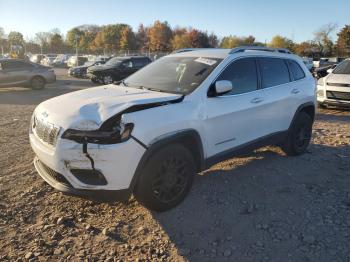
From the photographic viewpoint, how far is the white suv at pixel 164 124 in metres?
3.51

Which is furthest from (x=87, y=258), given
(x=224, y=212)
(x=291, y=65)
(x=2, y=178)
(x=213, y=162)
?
(x=291, y=65)

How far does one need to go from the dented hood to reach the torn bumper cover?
8.7 inches

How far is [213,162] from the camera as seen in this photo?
14.9ft

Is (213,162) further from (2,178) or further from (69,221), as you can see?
(2,178)

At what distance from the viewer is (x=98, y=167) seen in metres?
3.47

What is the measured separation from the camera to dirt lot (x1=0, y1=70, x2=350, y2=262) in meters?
3.45

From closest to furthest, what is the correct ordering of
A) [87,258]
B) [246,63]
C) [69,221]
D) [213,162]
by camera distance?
[87,258], [69,221], [213,162], [246,63]

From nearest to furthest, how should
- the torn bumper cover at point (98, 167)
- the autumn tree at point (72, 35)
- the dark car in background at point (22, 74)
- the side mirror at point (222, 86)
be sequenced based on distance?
1. the torn bumper cover at point (98, 167)
2. the side mirror at point (222, 86)
3. the dark car in background at point (22, 74)
4. the autumn tree at point (72, 35)

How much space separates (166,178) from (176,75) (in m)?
1.46

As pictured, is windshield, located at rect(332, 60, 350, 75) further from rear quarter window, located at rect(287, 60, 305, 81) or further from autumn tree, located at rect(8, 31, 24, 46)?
autumn tree, located at rect(8, 31, 24, 46)

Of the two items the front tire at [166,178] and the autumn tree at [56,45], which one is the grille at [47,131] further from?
the autumn tree at [56,45]

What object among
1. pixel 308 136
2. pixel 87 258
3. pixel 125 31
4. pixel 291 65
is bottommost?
pixel 87 258

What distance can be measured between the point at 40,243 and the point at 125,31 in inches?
3023

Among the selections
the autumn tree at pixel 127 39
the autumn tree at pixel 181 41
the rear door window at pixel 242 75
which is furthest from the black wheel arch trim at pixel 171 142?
the autumn tree at pixel 127 39
